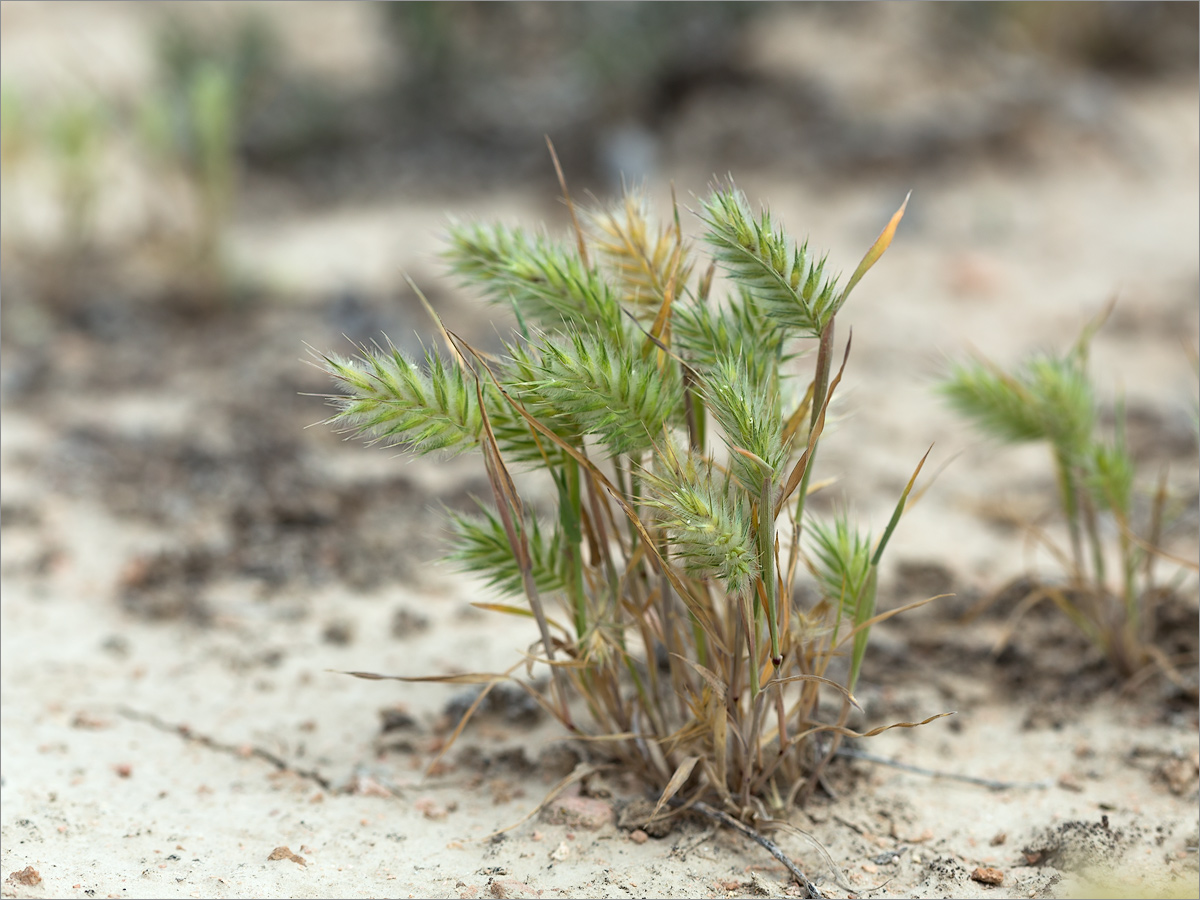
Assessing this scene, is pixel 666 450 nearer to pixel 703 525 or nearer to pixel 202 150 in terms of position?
pixel 703 525

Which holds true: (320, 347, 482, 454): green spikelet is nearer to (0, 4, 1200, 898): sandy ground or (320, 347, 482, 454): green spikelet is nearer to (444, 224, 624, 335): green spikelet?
(444, 224, 624, 335): green spikelet

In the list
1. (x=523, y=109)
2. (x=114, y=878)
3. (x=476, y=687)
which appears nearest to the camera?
(x=114, y=878)

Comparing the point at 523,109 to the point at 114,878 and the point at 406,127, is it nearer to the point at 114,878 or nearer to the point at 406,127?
the point at 406,127

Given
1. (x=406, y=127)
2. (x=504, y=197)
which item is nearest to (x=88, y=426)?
(x=504, y=197)

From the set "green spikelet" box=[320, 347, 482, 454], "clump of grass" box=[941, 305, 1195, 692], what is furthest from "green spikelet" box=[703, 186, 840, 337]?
"clump of grass" box=[941, 305, 1195, 692]

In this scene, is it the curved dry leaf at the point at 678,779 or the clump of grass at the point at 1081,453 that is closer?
the curved dry leaf at the point at 678,779

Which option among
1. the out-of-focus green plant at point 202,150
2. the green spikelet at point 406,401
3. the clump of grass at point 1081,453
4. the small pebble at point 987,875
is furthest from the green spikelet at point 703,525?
the out-of-focus green plant at point 202,150

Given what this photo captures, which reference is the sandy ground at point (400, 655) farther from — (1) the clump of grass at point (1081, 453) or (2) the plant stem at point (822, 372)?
(2) the plant stem at point (822, 372)
